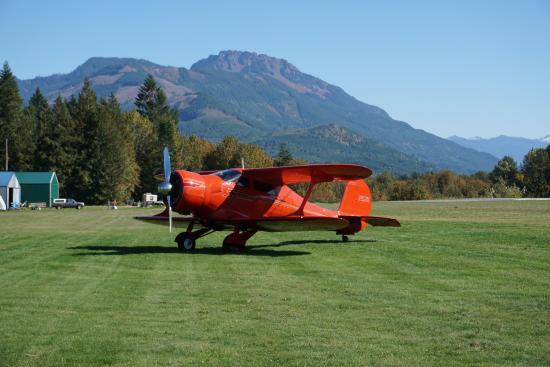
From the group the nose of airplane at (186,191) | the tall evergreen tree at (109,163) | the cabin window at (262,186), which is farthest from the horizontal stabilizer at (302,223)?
the tall evergreen tree at (109,163)

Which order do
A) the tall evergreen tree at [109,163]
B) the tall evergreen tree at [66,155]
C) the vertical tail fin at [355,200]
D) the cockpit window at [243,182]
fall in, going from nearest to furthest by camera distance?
the cockpit window at [243,182] → the vertical tail fin at [355,200] → the tall evergreen tree at [109,163] → the tall evergreen tree at [66,155]

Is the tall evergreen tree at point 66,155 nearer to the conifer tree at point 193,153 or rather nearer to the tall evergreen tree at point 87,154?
the tall evergreen tree at point 87,154

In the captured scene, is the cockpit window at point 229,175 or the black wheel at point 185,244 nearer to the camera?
the black wheel at point 185,244

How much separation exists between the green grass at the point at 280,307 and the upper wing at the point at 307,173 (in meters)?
2.09

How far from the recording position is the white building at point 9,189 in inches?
2739

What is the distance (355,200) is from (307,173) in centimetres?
444

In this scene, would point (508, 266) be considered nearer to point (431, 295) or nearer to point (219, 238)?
point (431, 295)

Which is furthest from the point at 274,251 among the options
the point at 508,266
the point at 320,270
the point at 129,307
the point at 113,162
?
the point at 113,162

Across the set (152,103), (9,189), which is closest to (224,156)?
(152,103)

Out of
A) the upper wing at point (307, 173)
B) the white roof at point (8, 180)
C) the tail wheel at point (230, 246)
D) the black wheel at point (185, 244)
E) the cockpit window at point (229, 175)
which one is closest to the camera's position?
the upper wing at point (307, 173)

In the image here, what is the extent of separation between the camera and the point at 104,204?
84750 mm

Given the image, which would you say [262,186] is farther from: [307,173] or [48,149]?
[48,149]

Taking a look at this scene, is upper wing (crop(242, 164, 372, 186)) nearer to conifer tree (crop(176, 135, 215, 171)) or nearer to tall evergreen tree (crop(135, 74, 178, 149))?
conifer tree (crop(176, 135, 215, 171))

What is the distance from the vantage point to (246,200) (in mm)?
19562
